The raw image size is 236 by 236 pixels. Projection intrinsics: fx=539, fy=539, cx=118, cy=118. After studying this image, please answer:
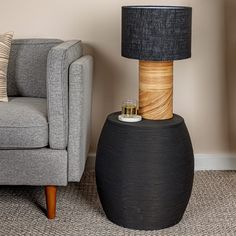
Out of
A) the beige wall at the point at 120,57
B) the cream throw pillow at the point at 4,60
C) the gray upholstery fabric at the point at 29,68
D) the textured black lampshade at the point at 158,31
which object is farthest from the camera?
the beige wall at the point at 120,57

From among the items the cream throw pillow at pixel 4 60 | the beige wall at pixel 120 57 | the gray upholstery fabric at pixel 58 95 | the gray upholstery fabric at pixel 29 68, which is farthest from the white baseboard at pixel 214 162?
the gray upholstery fabric at pixel 58 95

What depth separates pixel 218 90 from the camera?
306 centimetres

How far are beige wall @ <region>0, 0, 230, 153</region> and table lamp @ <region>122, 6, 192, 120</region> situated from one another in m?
0.73

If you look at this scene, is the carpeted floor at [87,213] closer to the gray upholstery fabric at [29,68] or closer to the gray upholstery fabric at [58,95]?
the gray upholstery fabric at [58,95]

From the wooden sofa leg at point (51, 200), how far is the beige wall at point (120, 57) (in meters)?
0.76

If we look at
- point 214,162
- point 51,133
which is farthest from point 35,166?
point 214,162

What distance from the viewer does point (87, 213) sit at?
2.44 m

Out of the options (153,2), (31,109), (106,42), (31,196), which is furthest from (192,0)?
(31,196)

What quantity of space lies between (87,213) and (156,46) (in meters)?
0.83

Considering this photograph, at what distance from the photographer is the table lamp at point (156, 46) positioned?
7.00 ft

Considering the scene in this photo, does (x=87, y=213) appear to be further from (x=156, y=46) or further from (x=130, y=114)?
(x=156, y=46)

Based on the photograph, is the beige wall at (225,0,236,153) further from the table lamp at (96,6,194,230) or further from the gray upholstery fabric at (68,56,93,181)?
the gray upholstery fabric at (68,56,93,181)

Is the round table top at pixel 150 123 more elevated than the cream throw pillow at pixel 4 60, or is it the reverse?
the cream throw pillow at pixel 4 60

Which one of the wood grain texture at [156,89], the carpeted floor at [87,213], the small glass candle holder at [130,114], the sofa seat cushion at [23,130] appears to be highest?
the wood grain texture at [156,89]
